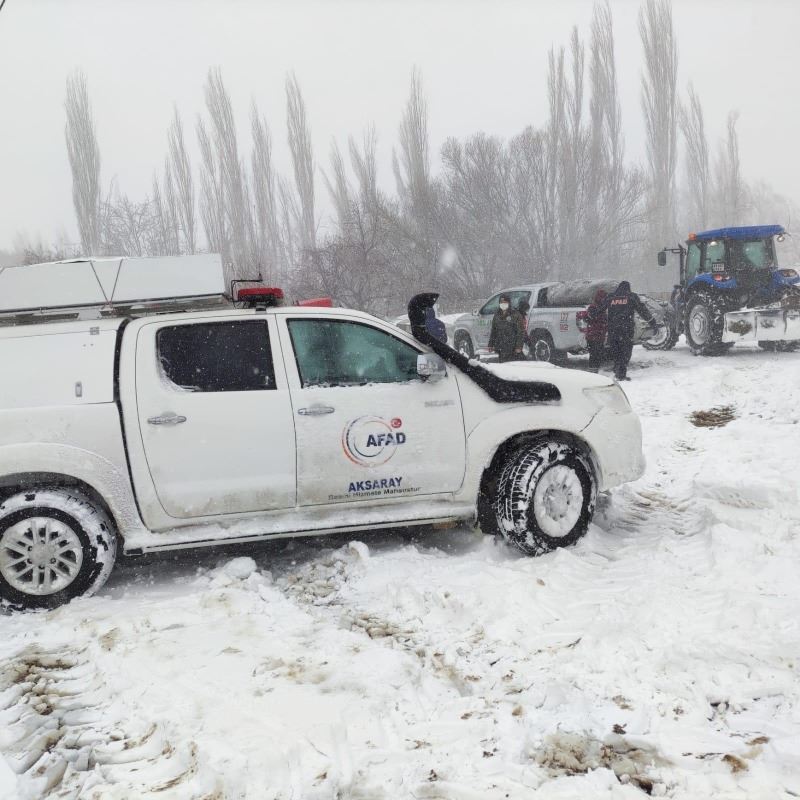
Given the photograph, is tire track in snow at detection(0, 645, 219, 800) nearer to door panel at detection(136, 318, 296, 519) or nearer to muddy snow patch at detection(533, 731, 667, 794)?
door panel at detection(136, 318, 296, 519)

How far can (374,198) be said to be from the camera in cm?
2914

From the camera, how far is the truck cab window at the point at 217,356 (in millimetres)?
4203

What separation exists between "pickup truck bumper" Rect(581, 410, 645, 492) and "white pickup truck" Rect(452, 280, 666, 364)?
25.7ft

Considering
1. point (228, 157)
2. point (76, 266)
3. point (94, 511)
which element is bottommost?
point (94, 511)

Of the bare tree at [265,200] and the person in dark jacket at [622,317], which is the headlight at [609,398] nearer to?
the person in dark jacket at [622,317]

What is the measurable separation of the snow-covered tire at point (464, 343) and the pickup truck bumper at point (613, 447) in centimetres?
1045

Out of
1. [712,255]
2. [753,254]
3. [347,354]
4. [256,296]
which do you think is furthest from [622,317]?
[256,296]

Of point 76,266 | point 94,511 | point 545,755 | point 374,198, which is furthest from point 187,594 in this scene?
point 374,198

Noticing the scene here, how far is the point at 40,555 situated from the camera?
391cm

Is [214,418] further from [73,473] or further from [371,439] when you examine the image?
[371,439]

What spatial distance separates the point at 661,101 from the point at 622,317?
25.0 metres

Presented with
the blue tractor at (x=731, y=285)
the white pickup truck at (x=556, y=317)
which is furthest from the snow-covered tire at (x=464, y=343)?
the blue tractor at (x=731, y=285)

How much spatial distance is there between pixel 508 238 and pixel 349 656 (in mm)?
27432

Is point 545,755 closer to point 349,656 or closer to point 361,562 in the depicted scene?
point 349,656
